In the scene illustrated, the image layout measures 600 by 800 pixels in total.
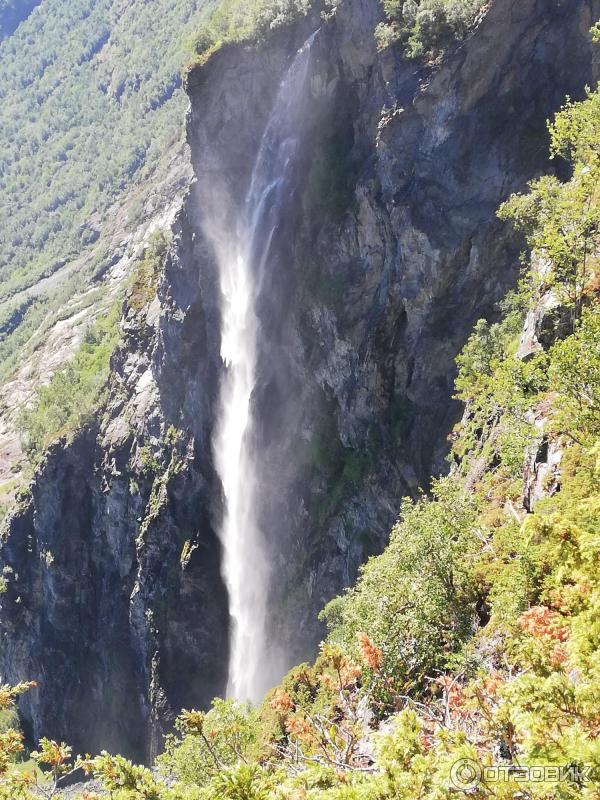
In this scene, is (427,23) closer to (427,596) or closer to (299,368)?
(299,368)

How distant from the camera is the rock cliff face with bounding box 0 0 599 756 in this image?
37062mm

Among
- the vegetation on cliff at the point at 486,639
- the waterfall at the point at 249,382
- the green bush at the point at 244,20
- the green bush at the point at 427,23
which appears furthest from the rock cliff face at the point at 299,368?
the vegetation on cliff at the point at 486,639

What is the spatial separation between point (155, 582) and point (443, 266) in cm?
4292

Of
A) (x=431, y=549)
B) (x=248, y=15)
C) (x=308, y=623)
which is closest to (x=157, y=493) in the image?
(x=308, y=623)

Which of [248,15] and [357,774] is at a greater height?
[248,15]

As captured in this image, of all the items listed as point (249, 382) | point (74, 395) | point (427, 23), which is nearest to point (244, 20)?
point (427, 23)

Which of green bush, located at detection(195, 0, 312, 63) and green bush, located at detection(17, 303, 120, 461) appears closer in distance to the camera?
green bush, located at detection(195, 0, 312, 63)

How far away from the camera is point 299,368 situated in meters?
52.1

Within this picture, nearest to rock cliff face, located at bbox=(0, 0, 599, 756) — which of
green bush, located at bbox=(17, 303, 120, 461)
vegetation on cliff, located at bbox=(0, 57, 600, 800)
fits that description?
green bush, located at bbox=(17, 303, 120, 461)

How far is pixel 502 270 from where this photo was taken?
35.8 m

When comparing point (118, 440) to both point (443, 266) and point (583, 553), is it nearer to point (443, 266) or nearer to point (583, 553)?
point (443, 266)

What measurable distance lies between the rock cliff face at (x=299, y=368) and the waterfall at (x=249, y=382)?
1609 millimetres

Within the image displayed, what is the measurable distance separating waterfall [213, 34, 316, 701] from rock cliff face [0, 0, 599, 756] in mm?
1609

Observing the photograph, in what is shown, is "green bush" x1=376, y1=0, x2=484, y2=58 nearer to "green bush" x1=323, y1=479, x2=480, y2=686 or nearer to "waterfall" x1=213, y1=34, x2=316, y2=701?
"waterfall" x1=213, y1=34, x2=316, y2=701
